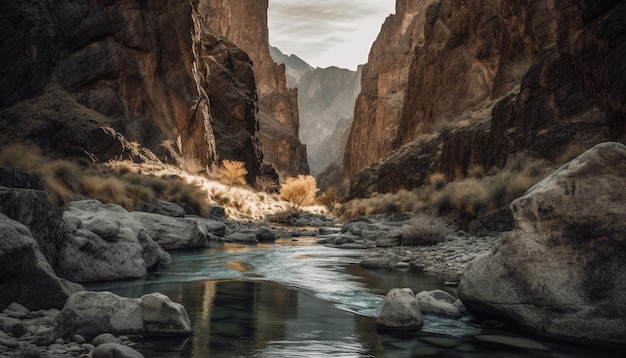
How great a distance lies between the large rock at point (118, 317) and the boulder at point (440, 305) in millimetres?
3025

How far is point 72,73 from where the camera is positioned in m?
31.4

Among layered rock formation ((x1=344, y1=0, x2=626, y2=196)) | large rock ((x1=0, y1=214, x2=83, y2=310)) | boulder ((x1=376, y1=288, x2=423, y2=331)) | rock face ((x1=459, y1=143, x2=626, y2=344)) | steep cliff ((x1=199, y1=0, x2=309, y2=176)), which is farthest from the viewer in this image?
steep cliff ((x1=199, y1=0, x2=309, y2=176))

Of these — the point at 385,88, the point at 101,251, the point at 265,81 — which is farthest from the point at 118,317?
the point at 265,81

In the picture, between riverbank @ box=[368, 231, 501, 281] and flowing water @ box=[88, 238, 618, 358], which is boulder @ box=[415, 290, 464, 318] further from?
riverbank @ box=[368, 231, 501, 281]

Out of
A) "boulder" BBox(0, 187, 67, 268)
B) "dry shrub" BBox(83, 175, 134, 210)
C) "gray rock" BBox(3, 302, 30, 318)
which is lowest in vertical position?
"gray rock" BBox(3, 302, 30, 318)

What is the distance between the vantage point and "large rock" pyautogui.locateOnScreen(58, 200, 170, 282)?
7.64m

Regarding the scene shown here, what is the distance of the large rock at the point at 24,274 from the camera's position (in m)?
5.14

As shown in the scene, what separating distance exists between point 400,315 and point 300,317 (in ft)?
4.22

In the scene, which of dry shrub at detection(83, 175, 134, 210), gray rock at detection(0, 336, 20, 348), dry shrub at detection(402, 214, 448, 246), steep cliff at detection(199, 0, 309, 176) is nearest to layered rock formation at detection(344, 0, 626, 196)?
dry shrub at detection(402, 214, 448, 246)

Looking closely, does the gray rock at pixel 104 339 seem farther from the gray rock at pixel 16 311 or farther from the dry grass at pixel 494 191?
the dry grass at pixel 494 191

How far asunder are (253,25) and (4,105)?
118 m

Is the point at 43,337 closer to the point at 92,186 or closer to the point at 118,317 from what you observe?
the point at 118,317

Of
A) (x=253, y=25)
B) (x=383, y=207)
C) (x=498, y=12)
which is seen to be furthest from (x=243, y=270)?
(x=253, y=25)

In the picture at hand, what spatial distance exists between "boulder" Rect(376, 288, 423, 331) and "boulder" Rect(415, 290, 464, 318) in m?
0.61
